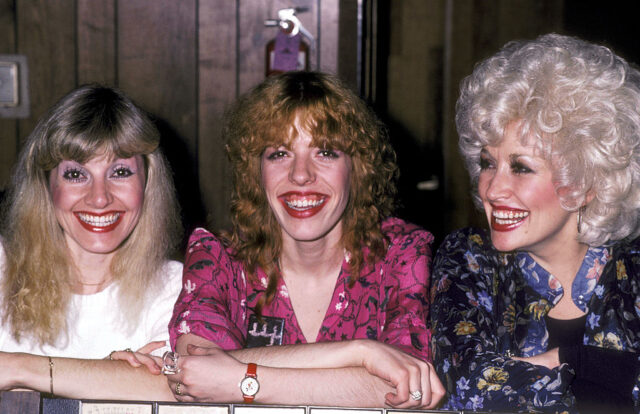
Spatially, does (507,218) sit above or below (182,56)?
below

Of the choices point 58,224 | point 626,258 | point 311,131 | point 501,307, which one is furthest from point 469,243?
point 58,224

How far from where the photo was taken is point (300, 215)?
6.14ft

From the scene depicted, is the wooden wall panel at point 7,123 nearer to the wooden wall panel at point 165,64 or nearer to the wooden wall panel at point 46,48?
the wooden wall panel at point 46,48

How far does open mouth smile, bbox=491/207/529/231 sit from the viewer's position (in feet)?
5.41

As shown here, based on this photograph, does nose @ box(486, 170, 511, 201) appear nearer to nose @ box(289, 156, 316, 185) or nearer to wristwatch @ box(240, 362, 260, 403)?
nose @ box(289, 156, 316, 185)

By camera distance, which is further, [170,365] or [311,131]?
[311,131]

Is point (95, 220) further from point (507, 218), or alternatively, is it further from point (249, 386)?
point (507, 218)

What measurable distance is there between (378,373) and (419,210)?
2308 millimetres

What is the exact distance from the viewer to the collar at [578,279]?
1.74m

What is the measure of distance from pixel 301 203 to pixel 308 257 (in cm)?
21

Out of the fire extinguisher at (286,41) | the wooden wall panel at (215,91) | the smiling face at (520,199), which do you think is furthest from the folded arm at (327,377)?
the fire extinguisher at (286,41)

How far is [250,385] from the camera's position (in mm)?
1539

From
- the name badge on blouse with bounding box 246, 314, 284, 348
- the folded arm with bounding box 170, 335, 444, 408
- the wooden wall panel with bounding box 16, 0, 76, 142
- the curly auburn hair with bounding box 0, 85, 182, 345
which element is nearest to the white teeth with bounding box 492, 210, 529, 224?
the folded arm with bounding box 170, 335, 444, 408

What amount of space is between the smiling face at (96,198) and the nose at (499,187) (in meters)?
0.99
